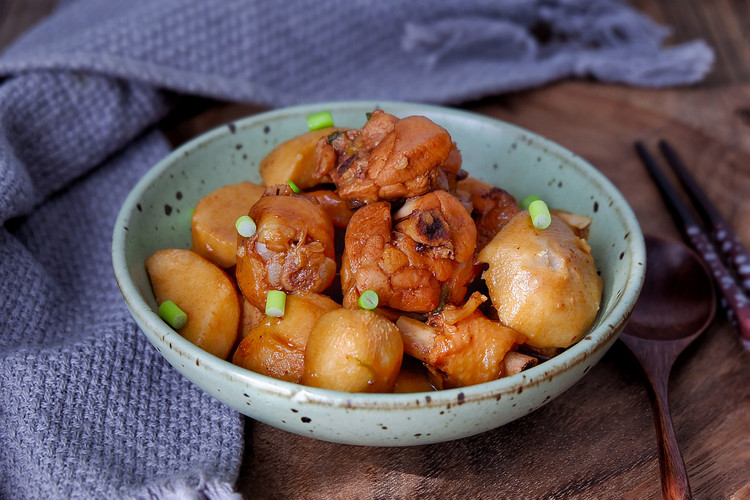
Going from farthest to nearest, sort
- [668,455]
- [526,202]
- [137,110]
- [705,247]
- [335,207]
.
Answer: [137,110], [705,247], [526,202], [335,207], [668,455]

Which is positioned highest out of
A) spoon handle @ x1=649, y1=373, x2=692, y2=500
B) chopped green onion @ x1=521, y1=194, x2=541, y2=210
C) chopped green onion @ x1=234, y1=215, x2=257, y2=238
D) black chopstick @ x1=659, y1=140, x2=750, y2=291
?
chopped green onion @ x1=234, y1=215, x2=257, y2=238

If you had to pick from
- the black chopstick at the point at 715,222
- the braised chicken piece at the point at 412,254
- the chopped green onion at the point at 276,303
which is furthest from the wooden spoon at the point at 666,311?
the chopped green onion at the point at 276,303

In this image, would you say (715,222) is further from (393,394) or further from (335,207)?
(393,394)

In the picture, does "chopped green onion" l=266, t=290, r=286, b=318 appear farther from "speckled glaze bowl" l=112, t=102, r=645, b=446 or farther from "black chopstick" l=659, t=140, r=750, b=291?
"black chopstick" l=659, t=140, r=750, b=291

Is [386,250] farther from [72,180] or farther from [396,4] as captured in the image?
[396,4]

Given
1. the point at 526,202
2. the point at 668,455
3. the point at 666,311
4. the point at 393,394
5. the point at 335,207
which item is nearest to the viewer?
the point at 393,394

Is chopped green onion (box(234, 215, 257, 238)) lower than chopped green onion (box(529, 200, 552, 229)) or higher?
higher

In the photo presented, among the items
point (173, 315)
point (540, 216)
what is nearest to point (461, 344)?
point (540, 216)

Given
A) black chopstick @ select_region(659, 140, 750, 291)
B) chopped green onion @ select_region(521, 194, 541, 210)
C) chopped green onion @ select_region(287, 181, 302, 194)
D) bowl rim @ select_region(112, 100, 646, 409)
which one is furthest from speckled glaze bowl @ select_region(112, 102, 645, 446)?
black chopstick @ select_region(659, 140, 750, 291)
